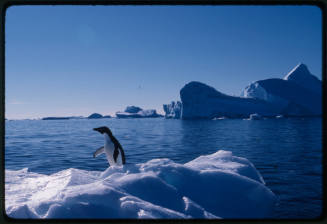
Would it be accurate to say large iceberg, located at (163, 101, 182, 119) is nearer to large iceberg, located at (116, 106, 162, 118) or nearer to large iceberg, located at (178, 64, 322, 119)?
large iceberg, located at (178, 64, 322, 119)

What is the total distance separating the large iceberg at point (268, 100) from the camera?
164 feet

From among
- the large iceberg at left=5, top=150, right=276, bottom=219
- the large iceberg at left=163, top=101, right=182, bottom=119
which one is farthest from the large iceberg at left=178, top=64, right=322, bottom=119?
the large iceberg at left=5, top=150, right=276, bottom=219

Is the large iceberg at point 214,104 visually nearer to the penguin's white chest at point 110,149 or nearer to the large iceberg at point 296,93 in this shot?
the large iceberg at point 296,93

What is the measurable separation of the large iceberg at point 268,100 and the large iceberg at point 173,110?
24.1 feet

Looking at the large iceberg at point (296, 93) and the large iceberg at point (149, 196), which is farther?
→ the large iceberg at point (296, 93)

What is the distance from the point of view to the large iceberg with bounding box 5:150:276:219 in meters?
2.21

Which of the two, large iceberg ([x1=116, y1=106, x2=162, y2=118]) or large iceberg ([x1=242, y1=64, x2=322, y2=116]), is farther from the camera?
large iceberg ([x1=116, y1=106, x2=162, y2=118])

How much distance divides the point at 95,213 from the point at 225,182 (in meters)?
1.78

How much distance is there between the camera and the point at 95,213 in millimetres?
2189

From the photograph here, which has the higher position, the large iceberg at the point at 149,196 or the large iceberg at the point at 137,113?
the large iceberg at the point at 149,196

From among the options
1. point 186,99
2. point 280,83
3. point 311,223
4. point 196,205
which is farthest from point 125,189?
point 280,83

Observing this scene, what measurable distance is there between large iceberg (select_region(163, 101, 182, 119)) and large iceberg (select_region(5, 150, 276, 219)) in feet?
197

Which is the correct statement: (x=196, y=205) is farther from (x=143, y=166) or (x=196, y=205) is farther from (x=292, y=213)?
(x=292, y=213)
